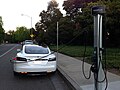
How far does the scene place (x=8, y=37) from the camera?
137m

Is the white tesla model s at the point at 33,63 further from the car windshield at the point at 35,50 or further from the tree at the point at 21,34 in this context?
the tree at the point at 21,34

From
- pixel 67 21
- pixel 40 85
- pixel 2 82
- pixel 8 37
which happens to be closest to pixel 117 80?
pixel 40 85

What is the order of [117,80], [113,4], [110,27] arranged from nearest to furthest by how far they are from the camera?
[117,80] < [113,4] < [110,27]

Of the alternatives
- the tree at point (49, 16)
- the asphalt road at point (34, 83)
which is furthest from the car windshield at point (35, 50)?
the tree at point (49, 16)

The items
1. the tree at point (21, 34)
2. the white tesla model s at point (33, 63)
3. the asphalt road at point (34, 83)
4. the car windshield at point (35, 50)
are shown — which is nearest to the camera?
the asphalt road at point (34, 83)

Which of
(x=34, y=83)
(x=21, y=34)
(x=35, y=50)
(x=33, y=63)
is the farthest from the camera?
(x=21, y=34)

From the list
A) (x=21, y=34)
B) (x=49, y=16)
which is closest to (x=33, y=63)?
(x=49, y=16)

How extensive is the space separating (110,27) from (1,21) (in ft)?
199

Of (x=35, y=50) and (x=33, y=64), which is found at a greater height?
(x=35, y=50)

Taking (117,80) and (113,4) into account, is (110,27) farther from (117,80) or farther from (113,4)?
(117,80)

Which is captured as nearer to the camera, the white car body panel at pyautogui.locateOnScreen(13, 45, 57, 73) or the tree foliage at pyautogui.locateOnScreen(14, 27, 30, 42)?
the white car body panel at pyautogui.locateOnScreen(13, 45, 57, 73)

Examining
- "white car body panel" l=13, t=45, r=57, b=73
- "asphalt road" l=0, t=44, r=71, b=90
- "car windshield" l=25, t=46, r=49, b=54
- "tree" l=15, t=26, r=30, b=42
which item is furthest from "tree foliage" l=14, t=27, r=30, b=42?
"white car body panel" l=13, t=45, r=57, b=73

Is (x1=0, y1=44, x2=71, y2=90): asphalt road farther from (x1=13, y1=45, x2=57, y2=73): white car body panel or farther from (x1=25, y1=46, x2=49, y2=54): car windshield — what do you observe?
(x1=25, y1=46, x2=49, y2=54): car windshield

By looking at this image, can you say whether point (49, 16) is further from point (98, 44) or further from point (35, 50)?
point (98, 44)
